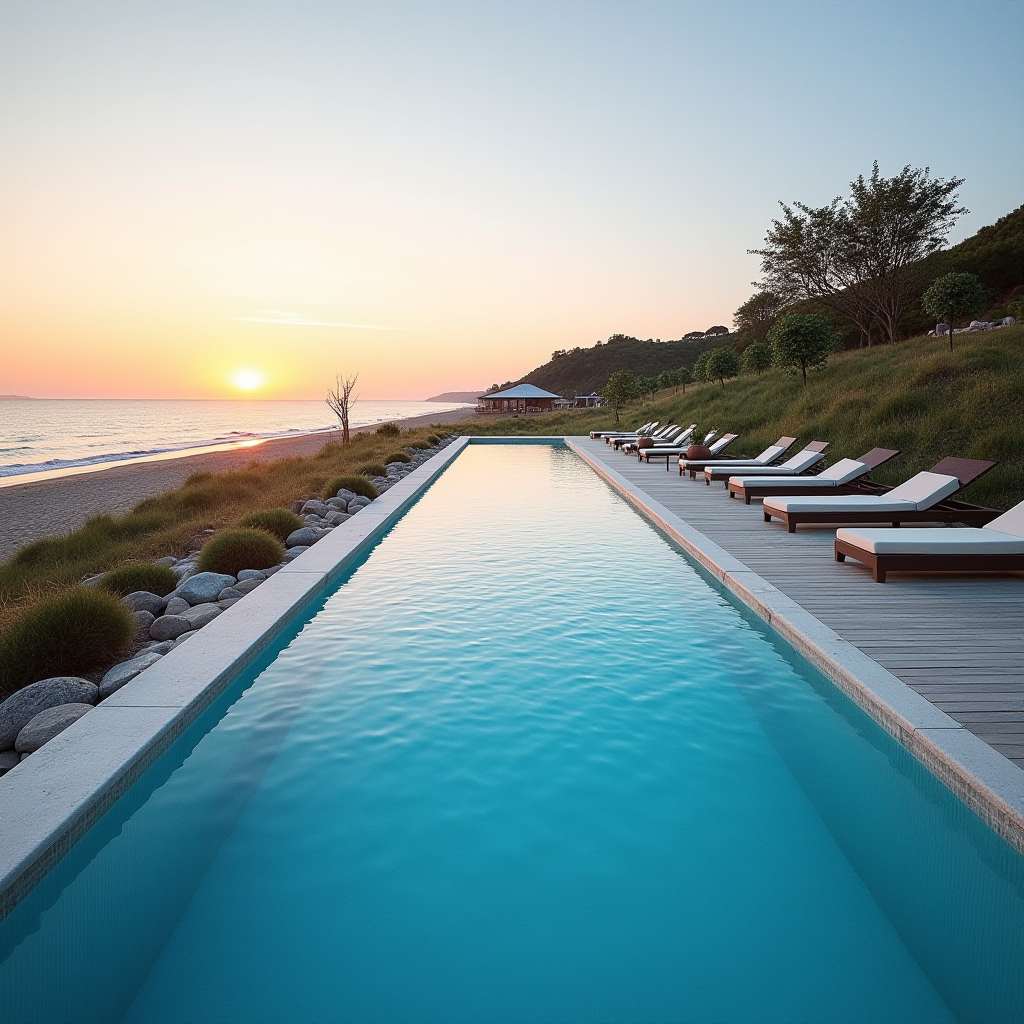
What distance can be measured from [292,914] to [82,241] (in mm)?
23819

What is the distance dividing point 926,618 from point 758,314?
48.7 metres

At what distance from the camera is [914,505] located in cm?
698

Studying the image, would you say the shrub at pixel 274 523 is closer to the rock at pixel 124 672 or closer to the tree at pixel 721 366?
the rock at pixel 124 672

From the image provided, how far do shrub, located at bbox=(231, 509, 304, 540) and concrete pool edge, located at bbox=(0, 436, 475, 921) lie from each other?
2485mm

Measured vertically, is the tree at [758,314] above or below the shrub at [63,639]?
above

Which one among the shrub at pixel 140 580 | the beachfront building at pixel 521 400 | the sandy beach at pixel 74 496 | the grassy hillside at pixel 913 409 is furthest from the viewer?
the beachfront building at pixel 521 400

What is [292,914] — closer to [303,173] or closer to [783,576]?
[783,576]

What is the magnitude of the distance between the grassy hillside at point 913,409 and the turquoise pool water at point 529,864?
6.64 meters

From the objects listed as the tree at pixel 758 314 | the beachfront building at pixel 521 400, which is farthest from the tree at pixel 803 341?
the beachfront building at pixel 521 400

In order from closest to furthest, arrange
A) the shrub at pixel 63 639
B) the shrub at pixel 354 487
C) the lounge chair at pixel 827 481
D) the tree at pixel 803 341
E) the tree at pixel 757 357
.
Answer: the shrub at pixel 63 639
the lounge chair at pixel 827 481
the shrub at pixel 354 487
the tree at pixel 803 341
the tree at pixel 757 357

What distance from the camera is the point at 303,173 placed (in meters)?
17.6

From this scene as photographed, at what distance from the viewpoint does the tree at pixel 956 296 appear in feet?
46.9

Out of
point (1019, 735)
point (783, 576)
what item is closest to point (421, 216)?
point (783, 576)

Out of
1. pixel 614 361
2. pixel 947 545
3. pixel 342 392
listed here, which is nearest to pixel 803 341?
pixel 947 545
